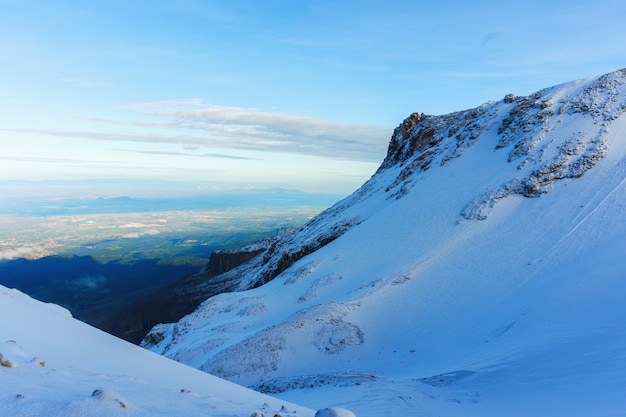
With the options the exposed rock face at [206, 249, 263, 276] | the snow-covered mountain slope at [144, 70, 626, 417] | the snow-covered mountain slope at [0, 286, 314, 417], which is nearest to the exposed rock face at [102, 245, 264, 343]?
the exposed rock face at [206, 249, 263, 276]

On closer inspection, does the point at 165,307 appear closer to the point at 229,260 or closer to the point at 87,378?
the point at 229,260

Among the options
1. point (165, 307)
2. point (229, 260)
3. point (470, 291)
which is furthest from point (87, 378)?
point (229, 260)

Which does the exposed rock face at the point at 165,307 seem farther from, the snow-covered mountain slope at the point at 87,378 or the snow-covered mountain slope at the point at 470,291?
the snow-covered mountain slope at the point at 87,378

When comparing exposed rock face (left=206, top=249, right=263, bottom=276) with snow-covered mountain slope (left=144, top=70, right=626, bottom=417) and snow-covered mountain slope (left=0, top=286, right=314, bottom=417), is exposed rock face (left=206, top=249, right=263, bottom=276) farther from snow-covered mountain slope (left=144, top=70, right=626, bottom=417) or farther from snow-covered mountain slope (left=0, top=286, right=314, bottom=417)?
snow-covered mountain slope (left=0, top=286, right=314, bottom=417)

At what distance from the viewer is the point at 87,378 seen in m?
6.37

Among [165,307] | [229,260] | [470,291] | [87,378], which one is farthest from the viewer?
[229,260]

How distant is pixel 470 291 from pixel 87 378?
21.6m

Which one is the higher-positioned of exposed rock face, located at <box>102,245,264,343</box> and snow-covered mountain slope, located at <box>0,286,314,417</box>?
snow-covered mountain slope, located at <box>0,286,314,417</box>

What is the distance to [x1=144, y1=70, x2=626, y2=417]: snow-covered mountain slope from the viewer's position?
13539 millimetres

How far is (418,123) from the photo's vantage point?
65.8 meters

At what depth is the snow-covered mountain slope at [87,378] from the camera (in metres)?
4.80

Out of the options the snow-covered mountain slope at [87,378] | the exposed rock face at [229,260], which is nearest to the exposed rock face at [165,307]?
the exposed rock face at [229,260]

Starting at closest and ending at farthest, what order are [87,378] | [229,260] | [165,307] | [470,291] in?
[87,378], [470,291], [165,307], [229,260]

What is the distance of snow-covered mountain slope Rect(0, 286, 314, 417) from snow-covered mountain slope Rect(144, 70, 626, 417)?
6.16m
